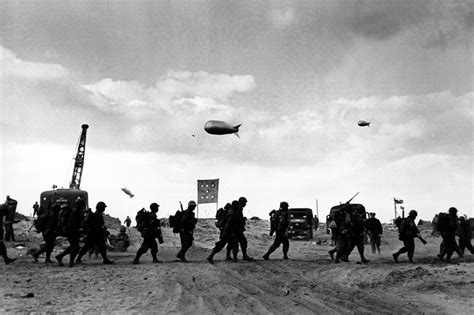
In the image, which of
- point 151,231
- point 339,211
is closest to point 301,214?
point 339,211

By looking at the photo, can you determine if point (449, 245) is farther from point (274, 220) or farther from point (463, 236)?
point (274, 220)

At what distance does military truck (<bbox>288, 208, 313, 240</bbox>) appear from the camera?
1225 inches

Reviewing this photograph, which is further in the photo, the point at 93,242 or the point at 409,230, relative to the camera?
the point at 409,230

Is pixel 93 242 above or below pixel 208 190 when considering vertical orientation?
below

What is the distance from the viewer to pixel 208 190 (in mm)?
33219

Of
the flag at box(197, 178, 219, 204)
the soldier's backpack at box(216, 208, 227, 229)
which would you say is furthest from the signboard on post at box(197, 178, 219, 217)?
the soldier's backpack at box(216, 208, 227, 229)

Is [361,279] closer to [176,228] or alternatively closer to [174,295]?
[174,295]

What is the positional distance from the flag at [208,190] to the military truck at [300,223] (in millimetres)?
5842

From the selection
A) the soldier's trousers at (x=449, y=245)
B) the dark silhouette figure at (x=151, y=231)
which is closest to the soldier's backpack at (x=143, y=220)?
the dark silhouette figure at (x=151, y=231)

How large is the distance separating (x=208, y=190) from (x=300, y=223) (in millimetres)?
7294

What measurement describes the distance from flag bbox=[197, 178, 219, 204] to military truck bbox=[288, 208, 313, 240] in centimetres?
584

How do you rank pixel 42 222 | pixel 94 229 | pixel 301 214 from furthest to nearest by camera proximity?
pixel 301 214 < pixel 42 222 < pixel 94 229

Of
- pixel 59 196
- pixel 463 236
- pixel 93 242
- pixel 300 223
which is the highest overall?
pixel 59 196

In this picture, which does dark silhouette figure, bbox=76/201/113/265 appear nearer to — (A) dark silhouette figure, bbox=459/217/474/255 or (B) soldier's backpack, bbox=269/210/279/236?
(B) soldier's backpack, bbox=269/210/279/236
